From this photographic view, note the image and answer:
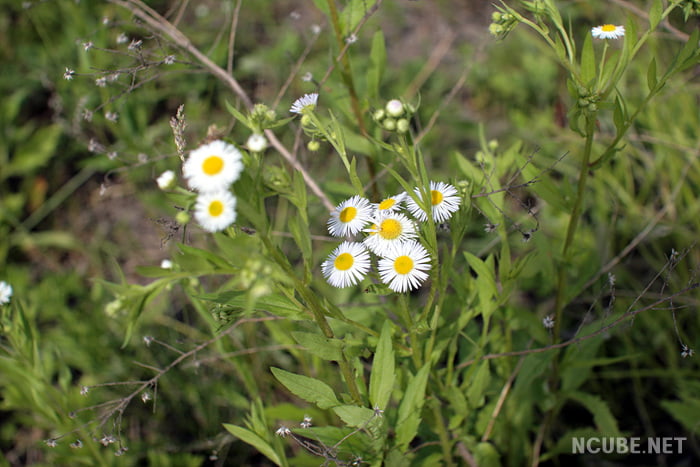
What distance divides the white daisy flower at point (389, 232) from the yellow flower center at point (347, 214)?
69 mm

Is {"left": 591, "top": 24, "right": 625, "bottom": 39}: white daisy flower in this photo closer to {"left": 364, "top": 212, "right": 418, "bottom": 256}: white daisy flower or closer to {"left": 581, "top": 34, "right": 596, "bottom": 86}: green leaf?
{"left": 581, "top": 34, "right": 596, "bottom": 86}: green leaf

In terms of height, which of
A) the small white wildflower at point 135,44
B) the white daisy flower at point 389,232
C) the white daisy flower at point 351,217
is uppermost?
the small white wildflower at point 135,44

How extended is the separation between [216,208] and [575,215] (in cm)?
103

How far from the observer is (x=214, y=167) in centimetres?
102

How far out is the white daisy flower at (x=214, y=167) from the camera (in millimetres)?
1010

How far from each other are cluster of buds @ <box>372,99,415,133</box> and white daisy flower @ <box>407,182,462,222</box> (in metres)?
0.18

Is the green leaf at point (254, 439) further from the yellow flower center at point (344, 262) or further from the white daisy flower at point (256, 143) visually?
the white daisy flower at point (256, 143)

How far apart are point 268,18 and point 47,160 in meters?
1.76

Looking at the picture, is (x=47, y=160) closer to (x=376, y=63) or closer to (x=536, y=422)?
(x=376, y=63)

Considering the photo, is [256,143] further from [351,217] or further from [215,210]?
[351,217]

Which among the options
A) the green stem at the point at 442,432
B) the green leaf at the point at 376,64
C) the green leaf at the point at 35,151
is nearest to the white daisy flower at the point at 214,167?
the green stem at the point at 442,432

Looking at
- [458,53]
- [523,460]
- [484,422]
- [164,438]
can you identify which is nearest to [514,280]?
[484,422]

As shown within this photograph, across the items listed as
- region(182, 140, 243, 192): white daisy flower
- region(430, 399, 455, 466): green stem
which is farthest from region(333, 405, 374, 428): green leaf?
region(182, 140, 243, 192): white daisy flower

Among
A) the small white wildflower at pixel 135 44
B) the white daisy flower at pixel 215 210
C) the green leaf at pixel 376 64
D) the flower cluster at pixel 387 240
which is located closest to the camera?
the white daisy flower at pixel 215 210
